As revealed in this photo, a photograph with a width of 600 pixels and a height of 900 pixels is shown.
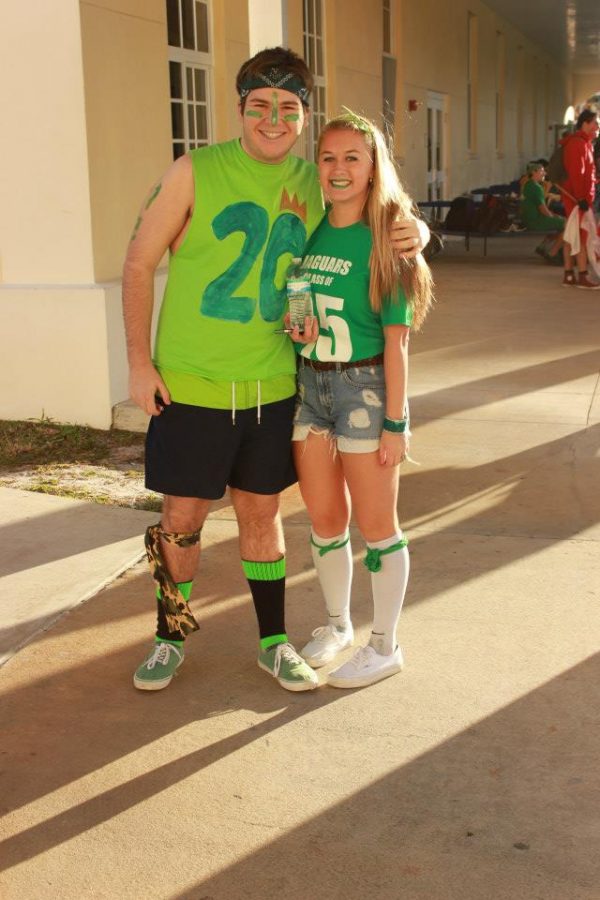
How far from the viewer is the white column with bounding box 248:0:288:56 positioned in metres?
6.98

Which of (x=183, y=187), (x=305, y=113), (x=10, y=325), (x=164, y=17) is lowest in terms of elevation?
(x=10, y=325)

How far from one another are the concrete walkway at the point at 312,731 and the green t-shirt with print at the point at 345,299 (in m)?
1.05

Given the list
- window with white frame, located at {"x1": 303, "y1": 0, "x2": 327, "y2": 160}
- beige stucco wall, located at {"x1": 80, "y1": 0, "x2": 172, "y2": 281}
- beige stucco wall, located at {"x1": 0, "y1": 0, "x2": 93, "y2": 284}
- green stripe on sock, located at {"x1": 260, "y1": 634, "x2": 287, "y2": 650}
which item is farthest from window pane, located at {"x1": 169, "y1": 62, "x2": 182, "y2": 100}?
green stripe on sock, located at {"x1": 260, "y1": 634, "x2": 287, "y2": 650}

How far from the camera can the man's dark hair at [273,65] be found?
11.2ft

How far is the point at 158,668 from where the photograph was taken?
366 cm

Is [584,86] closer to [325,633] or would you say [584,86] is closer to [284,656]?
[325,633]

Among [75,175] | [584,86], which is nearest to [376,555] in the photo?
[75,175]

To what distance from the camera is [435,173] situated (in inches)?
863

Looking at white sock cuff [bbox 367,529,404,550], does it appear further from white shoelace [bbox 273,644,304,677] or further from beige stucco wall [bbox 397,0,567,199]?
beige stucco wall [bbox 397,0,567,199]

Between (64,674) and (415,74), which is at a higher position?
(415,74)

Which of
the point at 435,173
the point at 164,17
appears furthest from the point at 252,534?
the point at 435,173

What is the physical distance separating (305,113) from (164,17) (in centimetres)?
505

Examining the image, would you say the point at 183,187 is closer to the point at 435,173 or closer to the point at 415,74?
the point at 415,74

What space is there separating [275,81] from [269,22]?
3.94m
